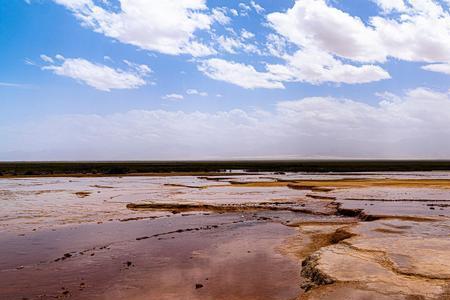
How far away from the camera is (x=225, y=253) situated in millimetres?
15836

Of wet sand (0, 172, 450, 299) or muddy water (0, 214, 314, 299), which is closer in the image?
wet sand (0, 172, 450, 299)

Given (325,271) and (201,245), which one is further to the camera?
(201,245)

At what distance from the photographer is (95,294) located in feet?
36.9

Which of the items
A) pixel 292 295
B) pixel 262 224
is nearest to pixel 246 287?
pixel 292 295

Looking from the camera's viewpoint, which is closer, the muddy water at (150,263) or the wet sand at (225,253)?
the wet sand at (225,253)

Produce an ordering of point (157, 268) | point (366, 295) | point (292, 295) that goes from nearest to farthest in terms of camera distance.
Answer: point (366, 295) < point (292, 295) < point (157, 268)

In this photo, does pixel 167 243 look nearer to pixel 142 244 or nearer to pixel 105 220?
pixel 142 244

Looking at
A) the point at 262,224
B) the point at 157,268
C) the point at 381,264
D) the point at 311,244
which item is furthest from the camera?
the point at 262,224

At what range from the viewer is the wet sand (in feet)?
36.6

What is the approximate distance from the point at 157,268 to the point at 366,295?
22.1 ft

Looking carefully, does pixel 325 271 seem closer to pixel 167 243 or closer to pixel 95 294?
pixel 95 294

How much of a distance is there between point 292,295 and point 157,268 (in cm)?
472

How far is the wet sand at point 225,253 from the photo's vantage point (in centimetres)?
1115

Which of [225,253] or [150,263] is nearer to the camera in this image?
[150,263]
